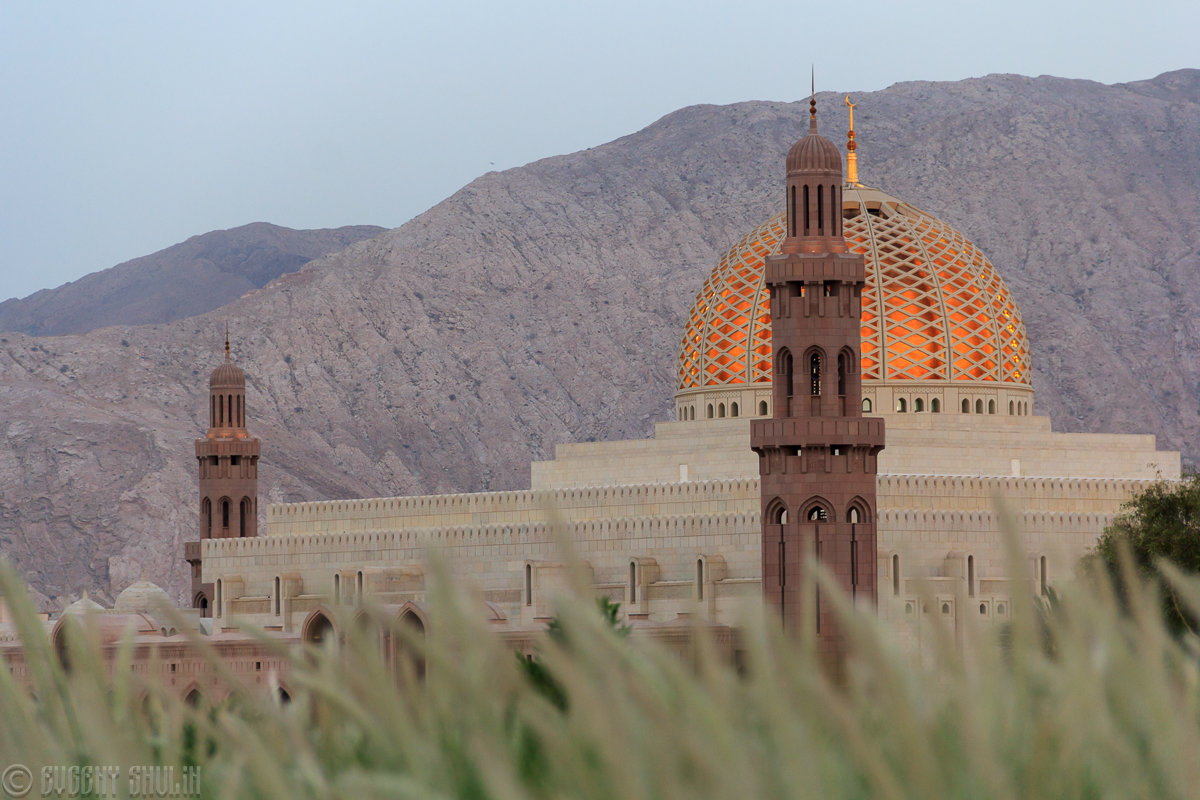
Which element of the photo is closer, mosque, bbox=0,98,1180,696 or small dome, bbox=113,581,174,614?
mosque, bbox=0,98,1180,696

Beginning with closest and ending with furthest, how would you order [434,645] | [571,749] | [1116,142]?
[571,749] → [434,645] → [1116,142]

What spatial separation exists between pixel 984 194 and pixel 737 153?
1208 cm

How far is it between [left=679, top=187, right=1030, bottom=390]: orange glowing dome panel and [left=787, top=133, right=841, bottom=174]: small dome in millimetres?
6505

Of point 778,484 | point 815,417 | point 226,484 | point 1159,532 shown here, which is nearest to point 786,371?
point 815,417

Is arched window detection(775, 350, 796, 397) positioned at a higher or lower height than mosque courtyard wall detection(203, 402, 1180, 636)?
higher

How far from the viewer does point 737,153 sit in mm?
96250

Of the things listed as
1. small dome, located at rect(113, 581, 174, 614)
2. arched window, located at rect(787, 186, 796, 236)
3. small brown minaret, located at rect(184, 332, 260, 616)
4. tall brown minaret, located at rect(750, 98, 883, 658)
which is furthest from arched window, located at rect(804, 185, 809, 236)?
small dome, located at rect(113, 581, 174, 614)

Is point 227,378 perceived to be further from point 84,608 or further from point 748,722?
point 748,722

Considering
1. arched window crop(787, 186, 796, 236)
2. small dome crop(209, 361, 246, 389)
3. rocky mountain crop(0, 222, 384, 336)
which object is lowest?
small dome crop(209, 361, 246, 389)

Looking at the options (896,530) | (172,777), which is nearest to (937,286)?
(896,530)

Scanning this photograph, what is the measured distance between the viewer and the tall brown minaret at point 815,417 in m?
26.4

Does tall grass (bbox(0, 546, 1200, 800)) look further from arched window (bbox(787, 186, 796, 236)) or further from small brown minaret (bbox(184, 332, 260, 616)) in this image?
small brown minaret (bbox(184, 332, 260, 616))

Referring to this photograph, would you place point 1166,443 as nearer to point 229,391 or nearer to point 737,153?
point 737,153

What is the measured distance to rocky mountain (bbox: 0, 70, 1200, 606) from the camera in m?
65.2
